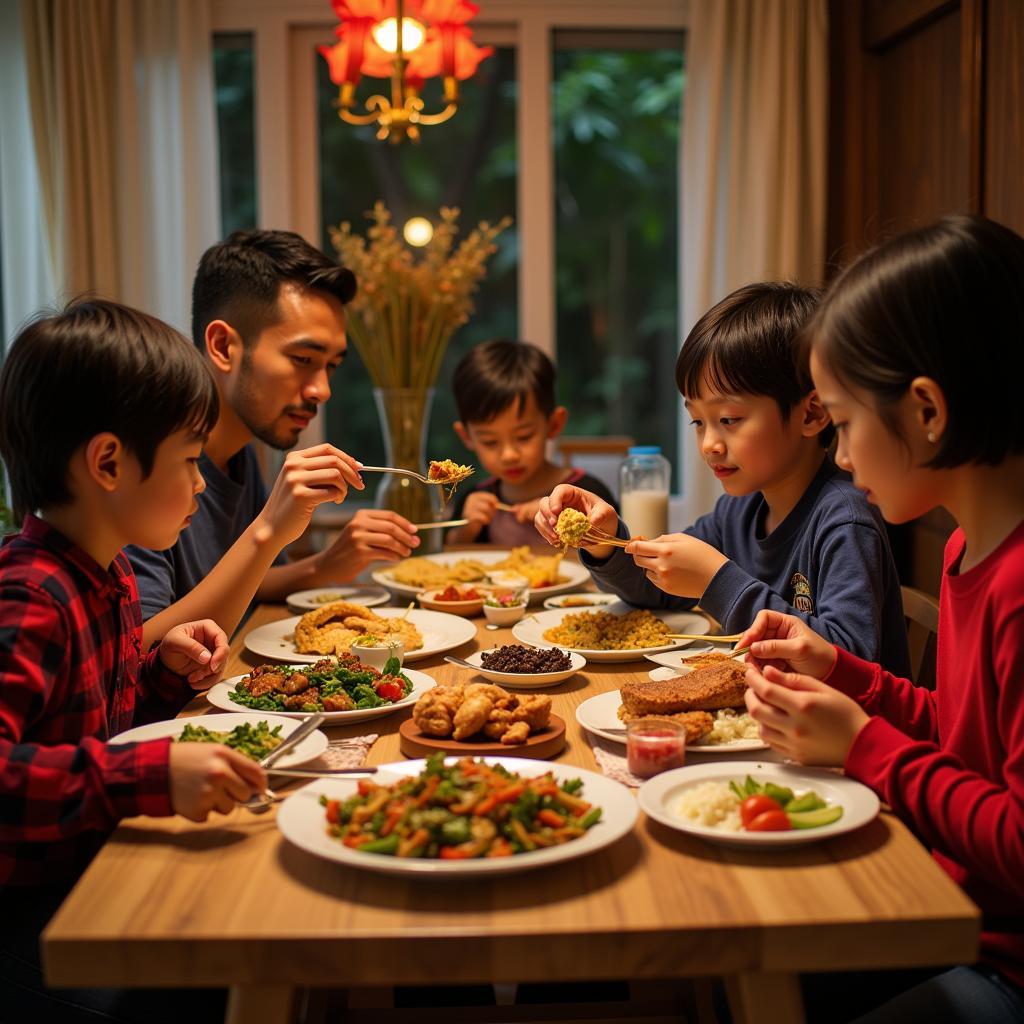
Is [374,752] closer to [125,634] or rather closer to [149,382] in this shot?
[125,634]

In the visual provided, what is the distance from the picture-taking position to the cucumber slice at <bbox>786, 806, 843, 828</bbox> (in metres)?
1.21

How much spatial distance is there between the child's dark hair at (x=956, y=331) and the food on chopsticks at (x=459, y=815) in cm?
62

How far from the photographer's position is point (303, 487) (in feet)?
6.93

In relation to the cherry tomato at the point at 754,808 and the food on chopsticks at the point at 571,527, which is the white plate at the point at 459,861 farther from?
the food on chopsticks at the point at 571,527

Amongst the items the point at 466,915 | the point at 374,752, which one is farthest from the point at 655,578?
the point at 466,915

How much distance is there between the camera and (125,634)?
163cm

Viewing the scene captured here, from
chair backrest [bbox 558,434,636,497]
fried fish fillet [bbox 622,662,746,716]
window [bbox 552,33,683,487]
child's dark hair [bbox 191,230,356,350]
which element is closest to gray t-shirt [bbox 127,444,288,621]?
child's dark hair [bbox 191,230,356,350]

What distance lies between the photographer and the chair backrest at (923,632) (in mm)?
2146

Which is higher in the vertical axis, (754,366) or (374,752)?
(754,366)

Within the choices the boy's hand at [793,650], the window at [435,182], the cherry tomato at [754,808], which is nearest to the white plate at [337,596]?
the boy's hand at [793,650]

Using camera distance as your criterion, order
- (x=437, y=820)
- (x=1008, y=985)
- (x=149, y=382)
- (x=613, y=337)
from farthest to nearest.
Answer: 1. (x=613, y=337)
2. (x=149, y=382)
3. (x=1008, y=985)
4. (x=437, y=820)

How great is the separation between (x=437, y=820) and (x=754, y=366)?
1148 millimetres

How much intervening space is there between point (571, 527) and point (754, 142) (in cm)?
323

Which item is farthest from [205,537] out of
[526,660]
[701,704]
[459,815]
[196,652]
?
[459,815]
